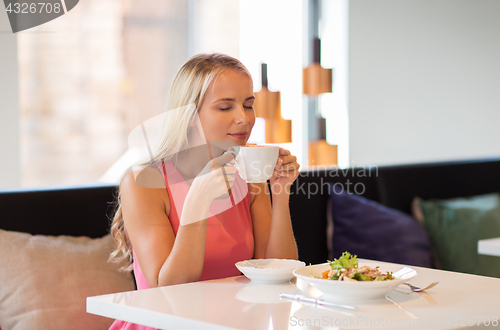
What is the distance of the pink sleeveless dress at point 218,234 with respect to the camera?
1394 millimetres

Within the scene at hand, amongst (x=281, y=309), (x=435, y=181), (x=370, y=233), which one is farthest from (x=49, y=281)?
(x=435, y=181)

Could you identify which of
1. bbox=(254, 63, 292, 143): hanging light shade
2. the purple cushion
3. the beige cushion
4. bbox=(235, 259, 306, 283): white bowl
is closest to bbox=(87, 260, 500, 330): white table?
bbox=(235, 259, 306, 283): white bowl

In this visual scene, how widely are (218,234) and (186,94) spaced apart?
0.38m

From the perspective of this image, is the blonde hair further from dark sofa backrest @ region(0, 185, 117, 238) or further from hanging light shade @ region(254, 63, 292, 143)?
hanging light shade @ region(254, 63, 292, 143)

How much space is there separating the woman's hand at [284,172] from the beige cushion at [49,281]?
1.96ft

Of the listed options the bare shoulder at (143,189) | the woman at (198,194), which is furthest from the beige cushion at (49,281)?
the bare shoulder at (143,189)

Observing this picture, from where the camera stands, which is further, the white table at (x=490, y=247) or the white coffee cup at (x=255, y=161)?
the white table at (x=490, y=247)

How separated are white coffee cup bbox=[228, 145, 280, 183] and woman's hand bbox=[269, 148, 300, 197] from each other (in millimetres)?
200

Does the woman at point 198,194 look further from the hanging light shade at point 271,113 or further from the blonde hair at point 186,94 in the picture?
the hanging light shade at point 271,113

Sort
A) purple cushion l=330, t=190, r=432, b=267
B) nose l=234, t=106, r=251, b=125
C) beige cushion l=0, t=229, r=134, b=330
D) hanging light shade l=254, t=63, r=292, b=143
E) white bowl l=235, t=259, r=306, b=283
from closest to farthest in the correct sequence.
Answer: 1. white bowl l=235, t=259, r=306, b=283
2. nose l=234, t=106, r=251, b=125
3. beige cushion l=0, t=229, r=134, b=330
4. purple cushion l=330, t=190, r=432, b=267
5. hanging light shade l=254, t=63, r=292, b=143

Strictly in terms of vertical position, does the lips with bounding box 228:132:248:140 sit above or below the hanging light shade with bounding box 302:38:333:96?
below

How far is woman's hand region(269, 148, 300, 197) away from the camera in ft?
4.73

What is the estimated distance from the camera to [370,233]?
7.45ft

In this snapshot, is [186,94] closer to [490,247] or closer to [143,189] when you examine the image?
[143,189]
